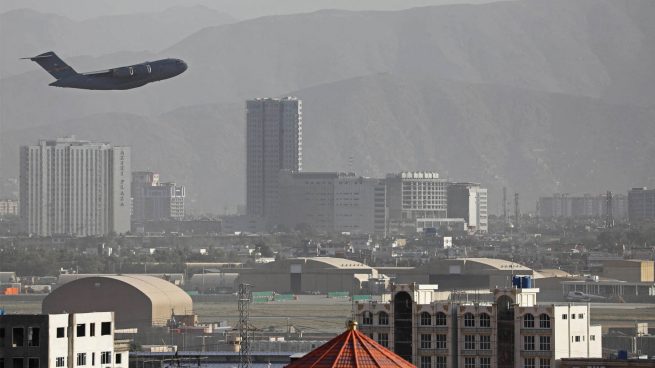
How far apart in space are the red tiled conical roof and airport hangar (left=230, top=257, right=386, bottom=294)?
139 m

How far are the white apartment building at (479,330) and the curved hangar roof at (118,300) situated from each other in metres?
50.3

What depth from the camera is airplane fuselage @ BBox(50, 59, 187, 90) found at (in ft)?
366

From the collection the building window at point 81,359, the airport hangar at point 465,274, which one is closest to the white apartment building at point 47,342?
the building window at point 81,359

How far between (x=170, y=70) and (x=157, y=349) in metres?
18.7

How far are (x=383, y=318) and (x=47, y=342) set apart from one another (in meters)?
22.1

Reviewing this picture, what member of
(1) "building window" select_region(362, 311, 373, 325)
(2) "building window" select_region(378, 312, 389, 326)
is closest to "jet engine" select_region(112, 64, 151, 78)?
(2) "building window" select_region(378, 312, 389, 326)

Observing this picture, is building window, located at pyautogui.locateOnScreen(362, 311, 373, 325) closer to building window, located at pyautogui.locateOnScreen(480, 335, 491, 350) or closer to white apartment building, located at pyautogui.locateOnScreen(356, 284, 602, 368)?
white apartment building, located at pyautogui.locateOnScreen(356, 284, 602, 368)

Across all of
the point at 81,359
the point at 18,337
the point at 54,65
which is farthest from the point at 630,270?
the point at 18,337

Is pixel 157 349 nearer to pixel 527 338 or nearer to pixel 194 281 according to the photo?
pixel 527 338

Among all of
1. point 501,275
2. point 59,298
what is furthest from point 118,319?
point 501,275

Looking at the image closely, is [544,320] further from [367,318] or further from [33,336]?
[33,336]

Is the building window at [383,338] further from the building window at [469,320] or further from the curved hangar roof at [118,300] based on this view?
the curved hangar roof at [118,300]

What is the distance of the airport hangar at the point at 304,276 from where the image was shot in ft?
624

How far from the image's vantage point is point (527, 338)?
75.3 m
